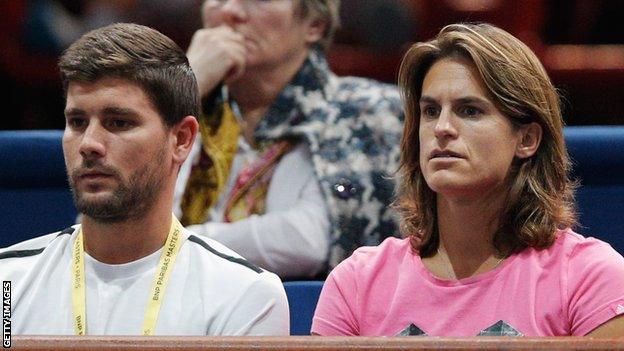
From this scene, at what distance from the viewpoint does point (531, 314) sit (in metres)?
1.67

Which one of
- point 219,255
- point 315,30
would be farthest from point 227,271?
point 315,30

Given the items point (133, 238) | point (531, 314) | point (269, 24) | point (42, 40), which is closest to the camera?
point (531, 314)

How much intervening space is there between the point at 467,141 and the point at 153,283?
48 cm

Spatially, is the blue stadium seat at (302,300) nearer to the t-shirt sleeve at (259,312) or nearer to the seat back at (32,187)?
the t-shirt sleeve at (259,312)

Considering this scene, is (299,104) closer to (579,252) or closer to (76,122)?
(76,122)

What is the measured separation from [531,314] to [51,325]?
0.65m

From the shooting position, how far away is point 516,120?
1770mm

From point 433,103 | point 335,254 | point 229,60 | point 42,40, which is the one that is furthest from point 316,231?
point 42,40

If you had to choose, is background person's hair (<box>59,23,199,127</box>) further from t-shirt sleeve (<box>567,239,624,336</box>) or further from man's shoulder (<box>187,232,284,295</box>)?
t-shirt sleeve (<box>567,239,624,336</box>)

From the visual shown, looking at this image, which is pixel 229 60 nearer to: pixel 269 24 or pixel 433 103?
pixel 269 24

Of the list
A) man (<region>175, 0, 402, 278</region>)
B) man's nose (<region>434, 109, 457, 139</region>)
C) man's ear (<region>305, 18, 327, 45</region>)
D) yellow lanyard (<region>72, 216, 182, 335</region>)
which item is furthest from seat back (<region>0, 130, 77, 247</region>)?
man's nose (<region>434, 109, 457, 139</region>)

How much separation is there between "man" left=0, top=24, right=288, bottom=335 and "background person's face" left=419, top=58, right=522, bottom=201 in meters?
0.28

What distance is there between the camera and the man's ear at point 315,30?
2.59m

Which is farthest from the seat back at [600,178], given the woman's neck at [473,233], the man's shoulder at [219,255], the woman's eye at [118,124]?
the woman's eye at [118,124]
